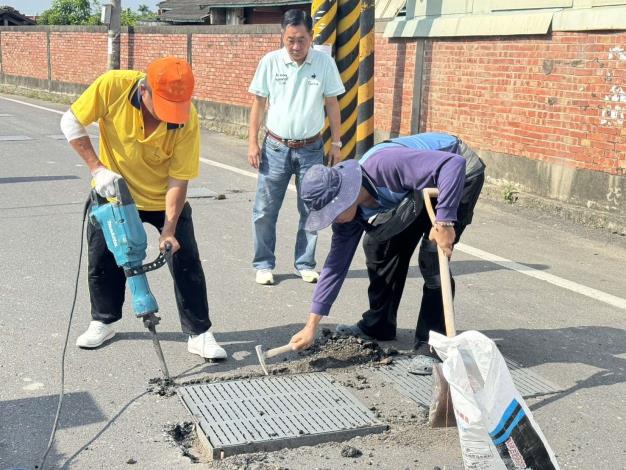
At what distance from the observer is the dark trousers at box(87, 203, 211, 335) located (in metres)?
4.70

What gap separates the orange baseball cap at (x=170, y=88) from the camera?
4.12m

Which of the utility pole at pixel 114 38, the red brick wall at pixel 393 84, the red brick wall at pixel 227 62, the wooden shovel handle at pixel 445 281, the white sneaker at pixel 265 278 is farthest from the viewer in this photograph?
the utility pole at pixel 114 38

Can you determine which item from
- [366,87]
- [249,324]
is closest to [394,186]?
[249,324]

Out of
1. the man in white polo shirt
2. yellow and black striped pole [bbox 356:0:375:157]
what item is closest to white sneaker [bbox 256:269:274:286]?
the man in white polo shirt

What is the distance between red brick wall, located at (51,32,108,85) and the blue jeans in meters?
18.0

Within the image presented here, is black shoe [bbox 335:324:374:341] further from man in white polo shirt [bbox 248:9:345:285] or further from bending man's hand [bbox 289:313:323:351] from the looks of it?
man in white polo shirt [bbox 248:9:345:285]

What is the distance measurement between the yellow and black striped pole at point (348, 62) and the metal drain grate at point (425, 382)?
20.7ft

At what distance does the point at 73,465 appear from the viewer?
355 cm

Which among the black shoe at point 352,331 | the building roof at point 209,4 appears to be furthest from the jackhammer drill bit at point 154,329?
the building roof at point 209,4

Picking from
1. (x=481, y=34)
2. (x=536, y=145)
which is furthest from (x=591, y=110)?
(x=481, y=34)

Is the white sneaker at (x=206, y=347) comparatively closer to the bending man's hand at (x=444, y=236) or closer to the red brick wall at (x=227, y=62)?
the bending man's hand at (x=444, y=236)

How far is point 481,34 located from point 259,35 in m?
6.43

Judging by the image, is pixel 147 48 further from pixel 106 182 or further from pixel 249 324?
pixel 106 182

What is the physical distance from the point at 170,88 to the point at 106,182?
0.60 m
